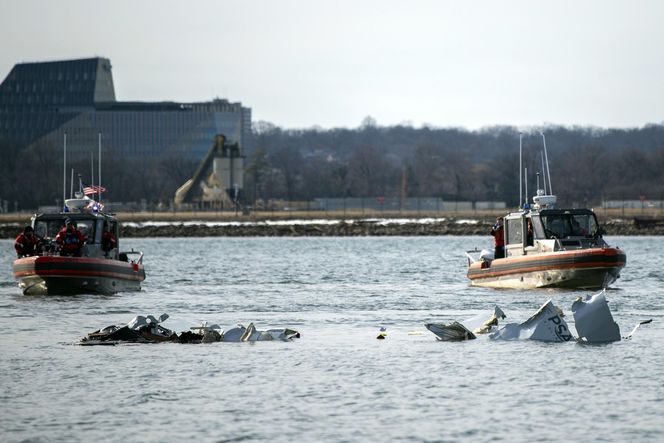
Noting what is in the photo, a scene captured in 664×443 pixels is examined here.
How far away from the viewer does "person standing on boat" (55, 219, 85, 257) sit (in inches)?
1753

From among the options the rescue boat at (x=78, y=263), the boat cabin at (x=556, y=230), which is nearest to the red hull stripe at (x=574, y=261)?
the boat cabin at (x=556, y=230)

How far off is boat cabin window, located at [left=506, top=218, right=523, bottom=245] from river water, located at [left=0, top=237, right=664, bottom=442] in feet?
5.97

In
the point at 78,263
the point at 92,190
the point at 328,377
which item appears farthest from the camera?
the point at 92,190

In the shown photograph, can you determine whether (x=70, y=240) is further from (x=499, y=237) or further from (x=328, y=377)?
(x=328, y=377)

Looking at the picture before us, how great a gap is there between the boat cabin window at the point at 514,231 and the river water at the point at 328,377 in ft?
5.97

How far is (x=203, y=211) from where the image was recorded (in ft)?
593

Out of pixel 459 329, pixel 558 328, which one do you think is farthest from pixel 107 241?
pixel 558 328

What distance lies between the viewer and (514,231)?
46.6 meters

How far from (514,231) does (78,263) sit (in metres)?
13.2

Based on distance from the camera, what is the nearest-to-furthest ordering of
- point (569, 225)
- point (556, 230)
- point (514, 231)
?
point (556, 230)
point (569, 225)
point (514, 231)

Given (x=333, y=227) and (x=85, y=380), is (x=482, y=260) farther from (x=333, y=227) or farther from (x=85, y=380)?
(x=333, y=227)

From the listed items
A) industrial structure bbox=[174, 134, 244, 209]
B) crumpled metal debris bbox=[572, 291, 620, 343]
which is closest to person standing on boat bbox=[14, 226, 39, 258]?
crumpled metal debris bbox=[572, 291, 620, 343]

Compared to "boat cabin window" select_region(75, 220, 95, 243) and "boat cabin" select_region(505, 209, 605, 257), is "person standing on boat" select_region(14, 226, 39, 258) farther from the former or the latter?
"boat cabin" select_region(505, 209, 605, 257)

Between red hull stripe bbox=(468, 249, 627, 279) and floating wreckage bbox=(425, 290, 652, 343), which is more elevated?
red hull stripe bbox=(468, 249, 627, 279)
